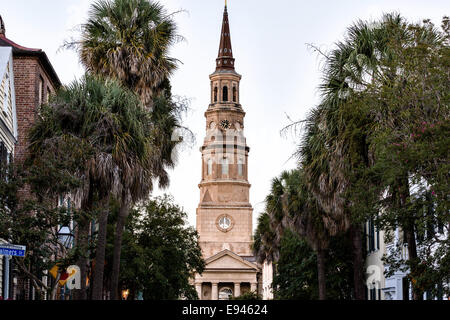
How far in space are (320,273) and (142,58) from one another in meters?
16.0

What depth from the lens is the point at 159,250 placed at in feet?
131

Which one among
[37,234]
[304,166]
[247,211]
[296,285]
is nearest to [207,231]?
[247,211]

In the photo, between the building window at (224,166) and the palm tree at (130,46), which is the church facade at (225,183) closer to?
the building window at (224,166)

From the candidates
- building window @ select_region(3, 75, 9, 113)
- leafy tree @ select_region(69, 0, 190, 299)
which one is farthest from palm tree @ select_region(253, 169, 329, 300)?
building window @ select_region(3, 75, 9, 113)

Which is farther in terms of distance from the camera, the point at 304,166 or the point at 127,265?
the point at 127,265

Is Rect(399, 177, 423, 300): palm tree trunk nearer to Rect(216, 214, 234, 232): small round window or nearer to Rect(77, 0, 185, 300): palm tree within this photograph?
Rect(77, 0, 185, 300): palm tree

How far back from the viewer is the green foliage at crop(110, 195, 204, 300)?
127 ft

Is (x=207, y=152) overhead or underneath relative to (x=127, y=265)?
overhead

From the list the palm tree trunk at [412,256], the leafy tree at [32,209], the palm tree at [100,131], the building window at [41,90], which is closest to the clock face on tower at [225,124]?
the building window at [41,90]

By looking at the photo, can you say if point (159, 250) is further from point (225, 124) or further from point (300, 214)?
point (225, 124)

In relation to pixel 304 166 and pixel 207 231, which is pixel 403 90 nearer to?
pixel 304 166

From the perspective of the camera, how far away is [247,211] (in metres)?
115

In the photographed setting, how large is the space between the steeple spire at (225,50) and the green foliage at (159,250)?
75792 millimetres
